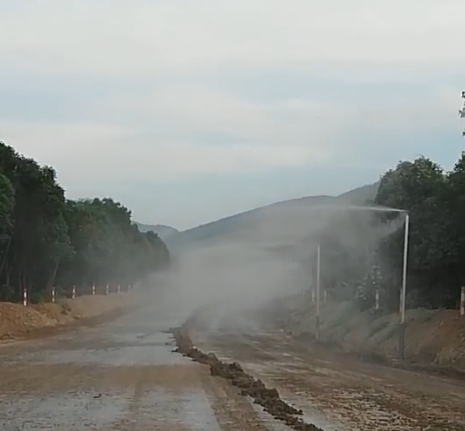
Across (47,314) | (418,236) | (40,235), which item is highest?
(40,235)

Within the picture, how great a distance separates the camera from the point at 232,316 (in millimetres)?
104938

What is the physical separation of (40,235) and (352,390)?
162 feet

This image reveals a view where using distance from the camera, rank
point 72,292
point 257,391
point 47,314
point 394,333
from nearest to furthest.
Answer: point 257,391 → point 394,333 → point 47,314 → point 72,292

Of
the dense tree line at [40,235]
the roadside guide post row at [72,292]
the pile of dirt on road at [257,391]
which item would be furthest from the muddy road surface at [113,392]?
the roadside guide post row at [72,292]

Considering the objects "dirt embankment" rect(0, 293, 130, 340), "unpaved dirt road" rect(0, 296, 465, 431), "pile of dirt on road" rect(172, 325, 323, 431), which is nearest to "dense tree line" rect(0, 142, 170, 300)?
"dirt embankment" rect(0, 293, 130, 340)

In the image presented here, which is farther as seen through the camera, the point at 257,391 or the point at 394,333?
the point at 394,333

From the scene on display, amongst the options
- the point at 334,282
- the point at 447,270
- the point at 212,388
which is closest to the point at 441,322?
the point at 447,270

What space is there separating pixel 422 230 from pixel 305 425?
1264 inches

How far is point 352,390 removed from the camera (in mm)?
31562

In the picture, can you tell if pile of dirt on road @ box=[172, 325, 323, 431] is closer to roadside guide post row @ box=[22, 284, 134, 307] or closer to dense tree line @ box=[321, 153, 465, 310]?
dense tree line @ box=[321, 153, 465, 310]

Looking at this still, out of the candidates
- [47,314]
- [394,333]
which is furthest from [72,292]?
[394,333]

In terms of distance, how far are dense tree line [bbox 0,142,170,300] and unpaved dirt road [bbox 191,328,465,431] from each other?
23.4 meters

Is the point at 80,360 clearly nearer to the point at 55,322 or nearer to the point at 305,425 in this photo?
the point at 305,425

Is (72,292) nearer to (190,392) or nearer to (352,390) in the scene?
(352,390)
